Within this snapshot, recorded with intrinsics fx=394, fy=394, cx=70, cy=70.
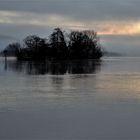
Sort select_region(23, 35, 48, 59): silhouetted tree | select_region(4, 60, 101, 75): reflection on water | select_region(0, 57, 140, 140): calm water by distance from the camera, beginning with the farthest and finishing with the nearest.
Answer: select_region(23, 35, 48, 59): silhouetted tree → select_region(4, 60, 101, 75): reflection on water → select_region(0, 57, 140, 140): calm water

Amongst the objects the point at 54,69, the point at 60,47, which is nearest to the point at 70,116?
the point at 54,69

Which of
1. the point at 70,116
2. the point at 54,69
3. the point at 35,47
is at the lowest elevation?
the point at 70,116

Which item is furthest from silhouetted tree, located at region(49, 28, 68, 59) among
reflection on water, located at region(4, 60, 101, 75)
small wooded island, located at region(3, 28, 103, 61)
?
reflection on water, located at region(4, 60, 101, 75)

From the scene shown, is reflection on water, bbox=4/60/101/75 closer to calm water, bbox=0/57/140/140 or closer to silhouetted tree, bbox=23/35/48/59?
calm water, bbox=0/57/140/140

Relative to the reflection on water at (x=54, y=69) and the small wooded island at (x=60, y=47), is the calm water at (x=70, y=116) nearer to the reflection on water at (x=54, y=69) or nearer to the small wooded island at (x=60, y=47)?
the reflection on water at (x=54, y=69)

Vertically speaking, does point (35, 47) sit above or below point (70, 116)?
above

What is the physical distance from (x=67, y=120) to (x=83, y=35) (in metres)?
94.0

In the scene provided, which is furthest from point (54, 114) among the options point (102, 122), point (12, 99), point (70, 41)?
point (70, 41)

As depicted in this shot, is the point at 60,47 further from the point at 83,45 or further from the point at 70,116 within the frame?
the point at 70,116

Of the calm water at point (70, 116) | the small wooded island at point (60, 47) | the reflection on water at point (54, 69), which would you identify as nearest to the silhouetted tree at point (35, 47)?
the small wooded island at point (60, 47)

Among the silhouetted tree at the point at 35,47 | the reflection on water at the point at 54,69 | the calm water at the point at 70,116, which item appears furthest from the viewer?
the silhouetted tree at the point at 35,47

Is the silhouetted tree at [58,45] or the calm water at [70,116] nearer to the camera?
the calm water at [70,116]

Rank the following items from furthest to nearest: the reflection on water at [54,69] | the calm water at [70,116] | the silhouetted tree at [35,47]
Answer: the silhouetted tree at [35,47] < the reflection on water at [54,69] < the calm water at [70,116]

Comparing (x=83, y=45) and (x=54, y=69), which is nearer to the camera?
(x=54, y=69)
